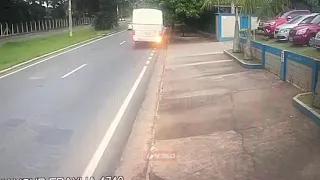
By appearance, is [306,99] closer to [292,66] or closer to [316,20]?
[292,66]

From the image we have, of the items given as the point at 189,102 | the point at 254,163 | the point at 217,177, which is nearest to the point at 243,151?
the point at 254,163

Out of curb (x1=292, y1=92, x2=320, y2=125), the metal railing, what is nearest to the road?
curb (x1=292, y1=92, x2=320, y2=125)

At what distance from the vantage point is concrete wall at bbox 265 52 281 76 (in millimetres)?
14547

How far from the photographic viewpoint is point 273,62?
15281mm

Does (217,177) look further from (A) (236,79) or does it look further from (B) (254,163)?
(A) (236,79)

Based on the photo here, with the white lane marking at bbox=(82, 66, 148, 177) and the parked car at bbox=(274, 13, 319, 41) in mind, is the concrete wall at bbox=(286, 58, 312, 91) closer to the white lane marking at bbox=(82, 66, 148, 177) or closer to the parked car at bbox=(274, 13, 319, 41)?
the white lane marking at bbox=(82, 66, 148, 177)

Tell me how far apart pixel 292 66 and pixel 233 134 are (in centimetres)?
576

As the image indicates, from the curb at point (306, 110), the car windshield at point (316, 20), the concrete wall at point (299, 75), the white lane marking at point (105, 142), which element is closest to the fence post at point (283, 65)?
the concrete wall at point (299, 75)

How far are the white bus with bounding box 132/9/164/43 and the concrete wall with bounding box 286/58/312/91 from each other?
59.8 feet

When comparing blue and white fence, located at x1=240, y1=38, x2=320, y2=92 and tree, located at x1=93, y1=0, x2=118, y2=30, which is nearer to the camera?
blue and white fence, located at x1=240, y1=38, x2=320, y2=92

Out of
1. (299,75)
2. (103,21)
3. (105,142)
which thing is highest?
(103,21)

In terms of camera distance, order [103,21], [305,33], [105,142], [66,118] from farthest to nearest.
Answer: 1. [103,21]
2. [305,33]
3. [66,118]
4. [105,142]

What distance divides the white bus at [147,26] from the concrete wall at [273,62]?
15.1 m

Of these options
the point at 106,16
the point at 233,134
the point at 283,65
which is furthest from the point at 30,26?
the point at 233,134
